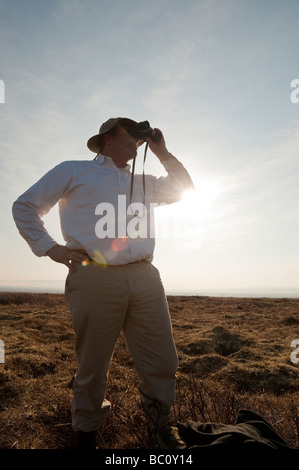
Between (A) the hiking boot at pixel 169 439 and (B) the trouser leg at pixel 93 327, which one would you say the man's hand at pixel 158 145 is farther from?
(A) the hiking boot at pixel 169 439

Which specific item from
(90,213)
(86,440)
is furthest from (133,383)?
(90,213)

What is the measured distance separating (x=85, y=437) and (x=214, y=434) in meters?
1.25

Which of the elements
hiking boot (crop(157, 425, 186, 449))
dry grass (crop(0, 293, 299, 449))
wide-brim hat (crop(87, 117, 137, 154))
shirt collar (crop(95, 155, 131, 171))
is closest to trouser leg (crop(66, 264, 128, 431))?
dry grass (crop(0, 293, 299, 449))

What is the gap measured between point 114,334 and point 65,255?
790 mm

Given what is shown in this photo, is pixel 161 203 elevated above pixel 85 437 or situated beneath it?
elevated above

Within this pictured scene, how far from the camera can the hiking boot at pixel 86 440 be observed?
9.27ft

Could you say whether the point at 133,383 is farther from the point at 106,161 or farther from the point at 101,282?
the point at 106,161

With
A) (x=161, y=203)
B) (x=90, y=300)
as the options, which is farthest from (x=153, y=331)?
(x=161, y=203)

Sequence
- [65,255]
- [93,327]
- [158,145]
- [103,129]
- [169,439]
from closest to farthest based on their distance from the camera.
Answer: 1. [169,439]
2. [93,327]
3. [65,255]
4. [103,129]
5. [158,145]

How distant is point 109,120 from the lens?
340 cm

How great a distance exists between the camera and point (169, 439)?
2.43m

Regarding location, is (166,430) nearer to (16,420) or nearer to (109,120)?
(16,420)

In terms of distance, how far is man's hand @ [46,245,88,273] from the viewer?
2859 mm

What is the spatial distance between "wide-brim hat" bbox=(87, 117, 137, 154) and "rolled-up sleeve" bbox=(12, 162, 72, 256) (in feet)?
2.13
